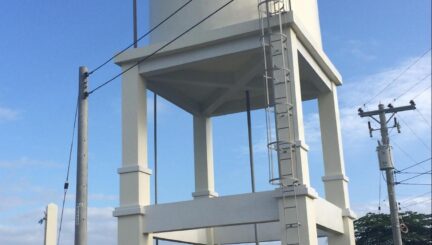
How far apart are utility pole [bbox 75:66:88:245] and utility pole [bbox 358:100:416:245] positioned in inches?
689

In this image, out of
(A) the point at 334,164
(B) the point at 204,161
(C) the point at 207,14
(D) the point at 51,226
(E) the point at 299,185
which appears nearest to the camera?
(E) the point at 299,185

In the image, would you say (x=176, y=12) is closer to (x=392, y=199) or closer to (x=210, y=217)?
(x=210, y=217)

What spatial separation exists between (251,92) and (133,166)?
6218 mm

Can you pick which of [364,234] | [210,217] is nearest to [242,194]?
[210,217]

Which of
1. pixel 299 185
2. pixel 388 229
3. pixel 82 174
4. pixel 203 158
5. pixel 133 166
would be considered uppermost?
pixel 203 158

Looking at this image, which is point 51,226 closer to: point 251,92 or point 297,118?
point 251,92

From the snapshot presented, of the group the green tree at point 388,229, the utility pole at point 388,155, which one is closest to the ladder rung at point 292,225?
the utility pole at point 388,155

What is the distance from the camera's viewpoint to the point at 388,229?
41.5 m

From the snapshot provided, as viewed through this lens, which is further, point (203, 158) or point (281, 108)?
point (203, 158)

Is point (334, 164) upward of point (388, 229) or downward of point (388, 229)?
downward

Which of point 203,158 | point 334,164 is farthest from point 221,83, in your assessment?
point 334,164

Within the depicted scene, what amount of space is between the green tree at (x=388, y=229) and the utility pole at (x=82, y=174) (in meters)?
30.4

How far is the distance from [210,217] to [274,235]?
455 cm

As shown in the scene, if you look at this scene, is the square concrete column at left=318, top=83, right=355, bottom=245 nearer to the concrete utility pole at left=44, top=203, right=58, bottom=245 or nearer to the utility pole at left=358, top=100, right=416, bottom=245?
the utility pole at left=358, top=100, right=416, bottom=245
